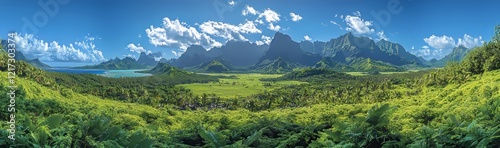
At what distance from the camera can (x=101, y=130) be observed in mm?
10805

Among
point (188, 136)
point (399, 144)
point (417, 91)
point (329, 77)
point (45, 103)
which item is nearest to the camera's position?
point (399, 144)

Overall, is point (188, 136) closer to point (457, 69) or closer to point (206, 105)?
point (457, 69)

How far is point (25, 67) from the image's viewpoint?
6353cm

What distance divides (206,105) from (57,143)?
83486 mm

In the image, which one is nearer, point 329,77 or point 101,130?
point 101,130

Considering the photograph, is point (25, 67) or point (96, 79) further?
point (96, 79)

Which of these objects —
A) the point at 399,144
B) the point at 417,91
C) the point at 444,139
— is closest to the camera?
the point at 444,139

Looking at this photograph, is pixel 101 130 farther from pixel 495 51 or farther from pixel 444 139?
pixel 495 51

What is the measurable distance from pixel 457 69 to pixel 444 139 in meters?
64.6

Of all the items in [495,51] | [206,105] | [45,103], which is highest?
[495,51]

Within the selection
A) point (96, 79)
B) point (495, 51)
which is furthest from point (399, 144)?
point (96, 79)

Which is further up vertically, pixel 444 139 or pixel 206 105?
pixel 444 139

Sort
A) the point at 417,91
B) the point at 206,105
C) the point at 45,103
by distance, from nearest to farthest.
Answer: the point at 45,103 < the point at 417,91 < the point at 206,105

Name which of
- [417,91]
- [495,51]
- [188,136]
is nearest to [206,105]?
[417,91]
